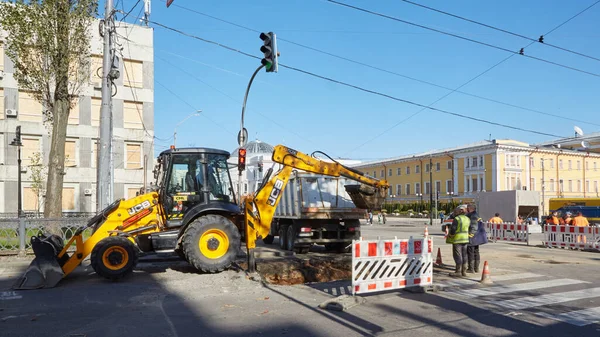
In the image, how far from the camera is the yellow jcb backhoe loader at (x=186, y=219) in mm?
10492

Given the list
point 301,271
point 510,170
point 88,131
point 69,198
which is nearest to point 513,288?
point 301,271

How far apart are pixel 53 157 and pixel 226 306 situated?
40.2 feet

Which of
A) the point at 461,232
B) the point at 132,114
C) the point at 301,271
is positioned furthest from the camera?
the point at 132,114

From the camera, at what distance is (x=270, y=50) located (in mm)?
14477

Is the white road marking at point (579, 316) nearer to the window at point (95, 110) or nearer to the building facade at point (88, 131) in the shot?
the building facade at point (88, 131)

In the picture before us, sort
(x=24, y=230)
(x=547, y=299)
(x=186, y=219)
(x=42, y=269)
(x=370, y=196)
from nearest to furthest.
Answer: (x=547, y=299), (x=42, y=269), (x=186, y=219), (x=370, y=196), (x=24, y=230)

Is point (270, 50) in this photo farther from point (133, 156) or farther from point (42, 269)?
point (133, 156)

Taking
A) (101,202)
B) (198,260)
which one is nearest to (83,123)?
(101,202)

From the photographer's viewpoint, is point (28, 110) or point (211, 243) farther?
point (28, 110)

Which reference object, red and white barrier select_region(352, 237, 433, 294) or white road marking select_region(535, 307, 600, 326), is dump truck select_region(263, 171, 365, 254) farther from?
white road marking select_region(535, 307, 600, 326)

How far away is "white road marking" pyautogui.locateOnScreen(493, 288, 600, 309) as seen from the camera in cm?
848

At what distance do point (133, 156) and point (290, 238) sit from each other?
2186cm

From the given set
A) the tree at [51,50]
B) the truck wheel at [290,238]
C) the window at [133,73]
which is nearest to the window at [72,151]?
the window at [133,73]

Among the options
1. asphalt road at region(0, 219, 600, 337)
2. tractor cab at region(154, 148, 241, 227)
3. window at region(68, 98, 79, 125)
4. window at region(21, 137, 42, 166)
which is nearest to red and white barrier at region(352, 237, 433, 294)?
asphalt road at region(0, 219, 600, 337)
